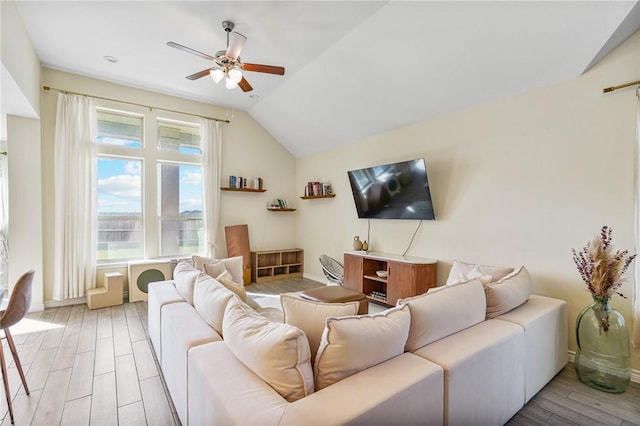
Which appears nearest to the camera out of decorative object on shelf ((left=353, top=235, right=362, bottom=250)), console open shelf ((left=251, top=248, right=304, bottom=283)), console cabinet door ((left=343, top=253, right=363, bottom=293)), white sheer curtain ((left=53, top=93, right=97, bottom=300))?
white sheer curtain ((left=53, top=93, right=97, bottom=300))

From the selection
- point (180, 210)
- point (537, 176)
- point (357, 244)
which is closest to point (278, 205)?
point (180, 210)

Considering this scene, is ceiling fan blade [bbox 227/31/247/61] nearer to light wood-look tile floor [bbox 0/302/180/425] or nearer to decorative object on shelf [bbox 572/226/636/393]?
light wood-look tile floor [bbox 0/302/180/425]

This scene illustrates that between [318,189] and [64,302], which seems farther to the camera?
[318,189]

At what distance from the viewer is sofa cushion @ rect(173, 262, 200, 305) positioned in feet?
7.36

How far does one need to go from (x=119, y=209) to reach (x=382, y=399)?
4.76 metres

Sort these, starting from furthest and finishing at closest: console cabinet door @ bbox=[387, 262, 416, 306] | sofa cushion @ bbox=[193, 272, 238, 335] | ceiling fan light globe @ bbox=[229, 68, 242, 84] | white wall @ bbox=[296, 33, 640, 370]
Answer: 1. console cabinet door @ bbox=[387, 262, 416, 306]
2. ceiling fan light globe @ bbox=[229, 68, 242, 84]
3. white wall @ bbox=[296, 33, 640, 370]
4. sofa cushion @ bbox=[193, 272, 238, 335]

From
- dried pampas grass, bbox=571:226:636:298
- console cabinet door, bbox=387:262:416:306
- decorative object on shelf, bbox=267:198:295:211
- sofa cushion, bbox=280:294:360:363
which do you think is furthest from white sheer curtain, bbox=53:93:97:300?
dried pampas grass, bbox=571:226:636:298

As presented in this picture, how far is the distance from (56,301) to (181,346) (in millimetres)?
3645

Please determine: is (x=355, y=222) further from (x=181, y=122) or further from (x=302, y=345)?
(x=302, y=345)

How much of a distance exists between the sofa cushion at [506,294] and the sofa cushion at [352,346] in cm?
104

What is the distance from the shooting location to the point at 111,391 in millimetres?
2115

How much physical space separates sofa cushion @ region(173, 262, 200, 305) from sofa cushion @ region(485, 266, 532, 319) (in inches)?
85.2

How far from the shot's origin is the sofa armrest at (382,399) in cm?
100

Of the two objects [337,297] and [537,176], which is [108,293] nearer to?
[337,297]
